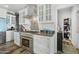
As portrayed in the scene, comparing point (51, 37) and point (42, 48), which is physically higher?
point (51, 37)

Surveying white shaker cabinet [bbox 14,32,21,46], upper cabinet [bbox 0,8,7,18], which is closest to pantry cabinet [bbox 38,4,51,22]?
white shaker cabinet [bbox 14,32,21,46]

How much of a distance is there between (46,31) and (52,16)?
0.29m

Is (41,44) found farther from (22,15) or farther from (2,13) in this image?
(2,13)

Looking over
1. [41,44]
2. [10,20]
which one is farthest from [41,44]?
[10,20]

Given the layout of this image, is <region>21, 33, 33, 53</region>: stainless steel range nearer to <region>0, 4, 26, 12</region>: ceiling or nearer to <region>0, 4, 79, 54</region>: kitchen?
<region>0, 4, 79, 54</region>: kitchen

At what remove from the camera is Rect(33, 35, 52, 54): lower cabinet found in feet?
6.23

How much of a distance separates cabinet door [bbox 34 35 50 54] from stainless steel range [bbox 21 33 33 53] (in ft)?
0.30

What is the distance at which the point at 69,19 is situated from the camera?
185cm

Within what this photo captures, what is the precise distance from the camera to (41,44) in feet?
6.27

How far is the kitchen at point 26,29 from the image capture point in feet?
6.14

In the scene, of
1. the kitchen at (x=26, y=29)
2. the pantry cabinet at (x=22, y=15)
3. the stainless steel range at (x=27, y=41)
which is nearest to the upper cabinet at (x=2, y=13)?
the kitchen at (x=26, y=29)

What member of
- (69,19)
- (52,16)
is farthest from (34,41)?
(69,19)

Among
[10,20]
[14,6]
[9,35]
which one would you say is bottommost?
[9,35]
